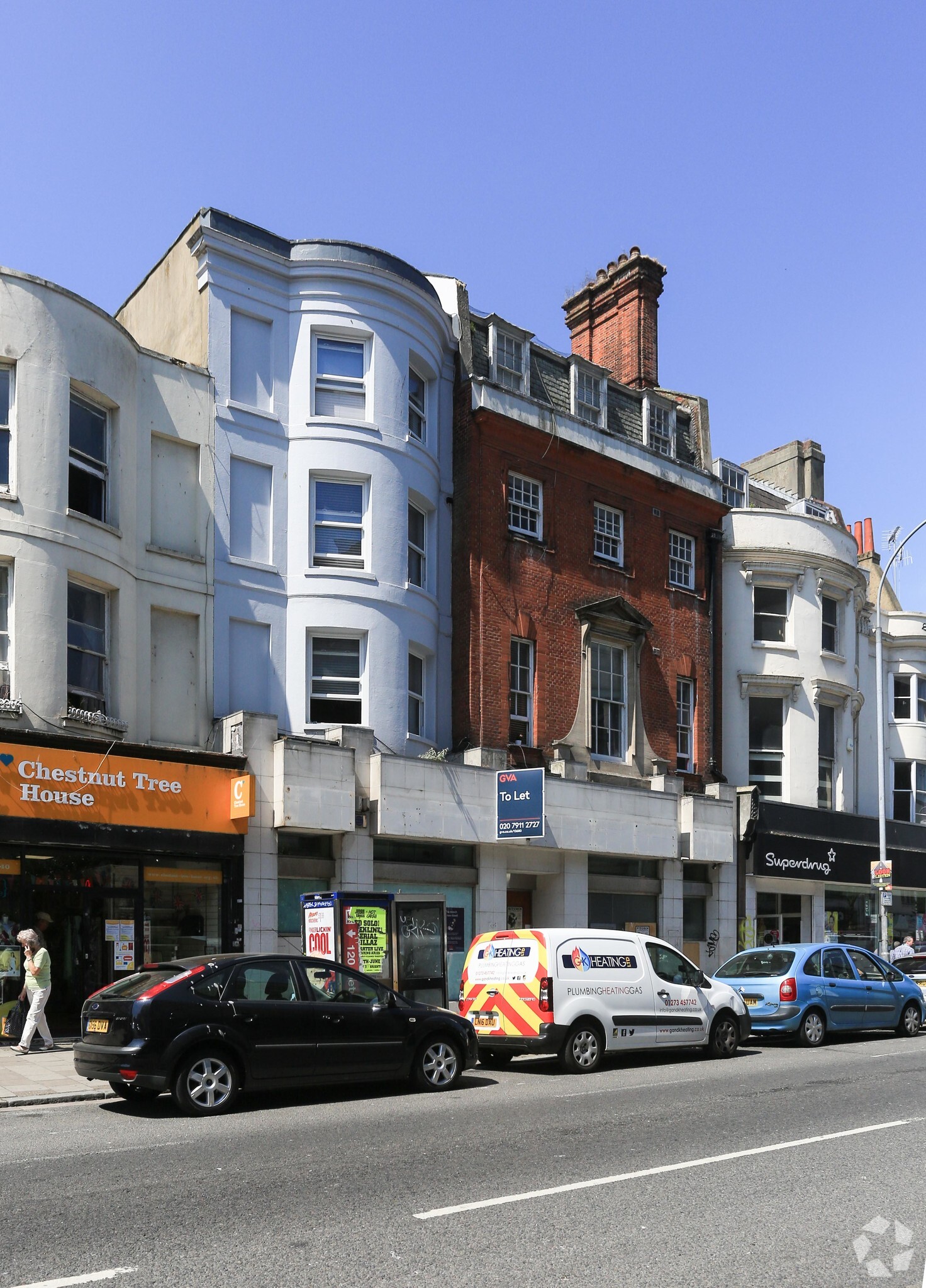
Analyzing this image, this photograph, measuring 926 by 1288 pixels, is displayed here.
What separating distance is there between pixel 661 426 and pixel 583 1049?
17641mm

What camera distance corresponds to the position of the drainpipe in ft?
93.8

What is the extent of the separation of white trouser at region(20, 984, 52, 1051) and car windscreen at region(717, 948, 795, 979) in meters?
10.00

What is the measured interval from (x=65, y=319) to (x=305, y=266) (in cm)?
519

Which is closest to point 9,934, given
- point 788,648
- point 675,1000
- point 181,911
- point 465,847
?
point 181,911

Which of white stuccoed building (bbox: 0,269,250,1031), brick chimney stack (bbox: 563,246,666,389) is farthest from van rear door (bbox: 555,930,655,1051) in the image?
brick chimney stack (bbox: 563,246,666,389)

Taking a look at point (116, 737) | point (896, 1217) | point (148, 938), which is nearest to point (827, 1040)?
point (148, 938)

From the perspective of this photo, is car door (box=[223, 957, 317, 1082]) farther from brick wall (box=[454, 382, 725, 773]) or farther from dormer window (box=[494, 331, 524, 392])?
dormer window (box=[494, 331, 524, 392])

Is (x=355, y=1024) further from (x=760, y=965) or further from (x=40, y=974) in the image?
(x=760, y=965)

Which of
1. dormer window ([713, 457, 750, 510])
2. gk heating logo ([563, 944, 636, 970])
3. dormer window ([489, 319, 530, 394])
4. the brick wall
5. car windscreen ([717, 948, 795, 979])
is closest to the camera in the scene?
gk heating logo ([563, 944, 636, 970])

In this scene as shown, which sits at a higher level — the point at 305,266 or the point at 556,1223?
the point at 305,266

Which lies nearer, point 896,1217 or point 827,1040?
point 896,1217

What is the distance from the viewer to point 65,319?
61.9 feet

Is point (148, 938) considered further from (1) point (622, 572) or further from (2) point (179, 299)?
(1) point (622, 572)

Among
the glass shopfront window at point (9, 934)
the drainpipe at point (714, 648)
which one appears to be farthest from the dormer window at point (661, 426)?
the glass shopfront window at point (9, 934)
